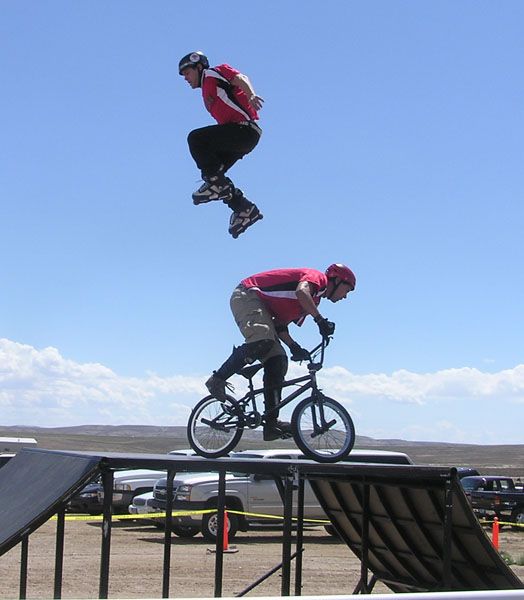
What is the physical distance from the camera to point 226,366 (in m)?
7.99

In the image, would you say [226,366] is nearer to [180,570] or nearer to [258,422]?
[258,422]

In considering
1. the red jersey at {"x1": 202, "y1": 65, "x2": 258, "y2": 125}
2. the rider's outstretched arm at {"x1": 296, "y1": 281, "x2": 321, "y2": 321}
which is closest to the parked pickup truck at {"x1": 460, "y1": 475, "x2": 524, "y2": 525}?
the rider's outstretched arm at {"x1": 296, "y1": 281, "x2": 321, "y2": 321}

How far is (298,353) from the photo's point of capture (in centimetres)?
808

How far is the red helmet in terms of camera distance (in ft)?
26.9

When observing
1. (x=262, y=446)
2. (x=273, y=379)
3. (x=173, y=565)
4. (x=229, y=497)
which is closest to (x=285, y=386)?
(x=273, y=379)

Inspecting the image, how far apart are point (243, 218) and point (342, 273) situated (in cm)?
127

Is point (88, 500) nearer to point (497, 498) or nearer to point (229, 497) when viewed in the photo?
point (229, 497)

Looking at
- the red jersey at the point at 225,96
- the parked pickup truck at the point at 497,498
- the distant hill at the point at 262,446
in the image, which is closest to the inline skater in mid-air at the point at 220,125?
the red jersey at the point at 225,96

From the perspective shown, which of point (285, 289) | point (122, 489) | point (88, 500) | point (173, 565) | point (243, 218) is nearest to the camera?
point (243, 218)

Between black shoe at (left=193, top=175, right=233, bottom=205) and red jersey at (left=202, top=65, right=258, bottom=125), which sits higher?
red jersey at (left=202, top=65, right=258, bottom=125)

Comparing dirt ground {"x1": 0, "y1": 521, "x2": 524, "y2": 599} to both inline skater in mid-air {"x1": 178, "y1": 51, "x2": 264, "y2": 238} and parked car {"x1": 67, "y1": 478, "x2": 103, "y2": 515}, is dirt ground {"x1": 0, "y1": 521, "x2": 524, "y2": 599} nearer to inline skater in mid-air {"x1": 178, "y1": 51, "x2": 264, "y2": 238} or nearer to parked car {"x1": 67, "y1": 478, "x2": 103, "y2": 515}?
parked car {"x1": 67, "y1": 478, "x2": 103, "y2": 515}

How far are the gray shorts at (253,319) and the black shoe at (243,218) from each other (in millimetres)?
Answer: 858

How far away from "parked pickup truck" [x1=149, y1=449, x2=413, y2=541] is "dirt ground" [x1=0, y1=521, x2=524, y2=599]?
1.16 ft

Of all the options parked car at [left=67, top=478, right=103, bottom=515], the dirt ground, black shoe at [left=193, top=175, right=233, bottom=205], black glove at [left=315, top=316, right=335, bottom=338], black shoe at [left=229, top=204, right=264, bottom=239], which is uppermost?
black shoe at [left=193, top=175, right=233, bottom=205]
